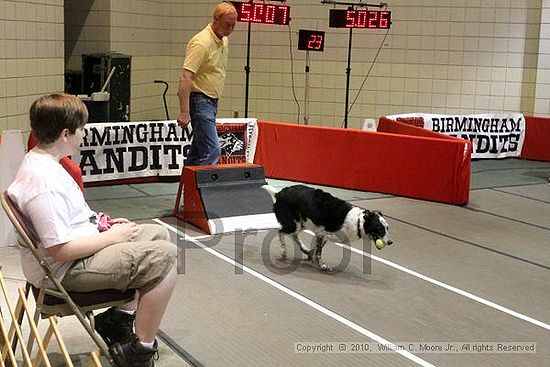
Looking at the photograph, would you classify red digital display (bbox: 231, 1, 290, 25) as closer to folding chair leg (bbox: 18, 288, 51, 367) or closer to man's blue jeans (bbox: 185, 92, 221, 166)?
man's blue jeans (bbox: 185, 92, 221, 166)

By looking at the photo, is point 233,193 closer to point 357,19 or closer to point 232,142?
point 232,142

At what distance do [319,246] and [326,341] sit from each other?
140cm

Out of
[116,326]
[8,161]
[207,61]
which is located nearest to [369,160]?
[207,61]

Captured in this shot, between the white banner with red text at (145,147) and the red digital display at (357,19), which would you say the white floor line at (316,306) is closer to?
the white banner with red text at (145,147)

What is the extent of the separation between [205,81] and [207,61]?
0.61ft

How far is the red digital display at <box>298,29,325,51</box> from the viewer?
36.7ft

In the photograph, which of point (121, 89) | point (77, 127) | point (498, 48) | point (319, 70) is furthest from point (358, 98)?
point (77, 127)

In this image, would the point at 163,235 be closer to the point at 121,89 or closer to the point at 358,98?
the point at 121,89

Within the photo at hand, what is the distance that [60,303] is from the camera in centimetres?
307

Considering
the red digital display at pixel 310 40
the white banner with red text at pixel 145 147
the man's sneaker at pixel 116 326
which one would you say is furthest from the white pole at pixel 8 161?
the red digital display at pixel 310 40

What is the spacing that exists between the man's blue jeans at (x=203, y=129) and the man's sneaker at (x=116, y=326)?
3.31 m

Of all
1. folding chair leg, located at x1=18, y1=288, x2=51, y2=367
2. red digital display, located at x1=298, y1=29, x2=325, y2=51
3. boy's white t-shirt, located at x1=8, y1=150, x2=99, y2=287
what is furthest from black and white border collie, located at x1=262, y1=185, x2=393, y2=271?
red digital display, located at x1=298, y1=29, x2=325, y2=51

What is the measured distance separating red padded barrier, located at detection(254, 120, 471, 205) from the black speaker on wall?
3.51 m

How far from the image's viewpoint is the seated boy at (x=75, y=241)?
2875mm
